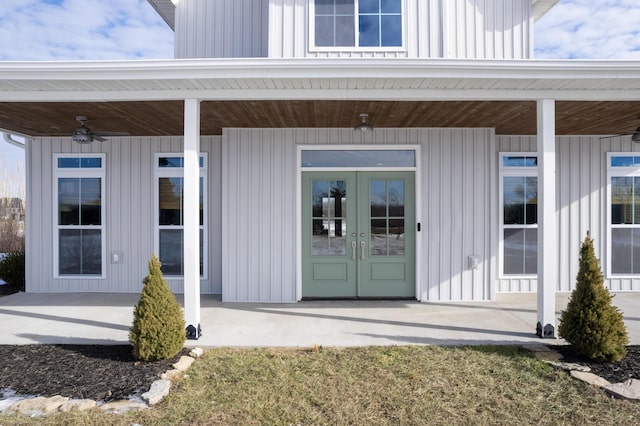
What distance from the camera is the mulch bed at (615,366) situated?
340cm

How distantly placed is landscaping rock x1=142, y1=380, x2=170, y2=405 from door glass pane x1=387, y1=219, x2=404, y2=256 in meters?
3.89

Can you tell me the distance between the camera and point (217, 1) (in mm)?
6570

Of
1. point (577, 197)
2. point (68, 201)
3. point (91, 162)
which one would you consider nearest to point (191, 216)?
point (91, 162)

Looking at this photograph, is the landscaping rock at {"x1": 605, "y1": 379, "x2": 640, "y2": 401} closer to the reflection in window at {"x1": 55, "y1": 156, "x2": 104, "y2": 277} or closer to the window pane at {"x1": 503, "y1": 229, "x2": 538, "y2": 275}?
the window pane at {"x1": 503, "y1": 229, "x2": 538, "y2": 275}

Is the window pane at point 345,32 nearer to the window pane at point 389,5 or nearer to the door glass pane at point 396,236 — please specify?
the window pane at point 389,5

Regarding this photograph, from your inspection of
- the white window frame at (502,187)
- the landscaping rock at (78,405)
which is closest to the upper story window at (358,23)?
the white window frame at (502,187)

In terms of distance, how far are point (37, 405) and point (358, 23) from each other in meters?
5.91

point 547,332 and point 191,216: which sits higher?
point 191,216

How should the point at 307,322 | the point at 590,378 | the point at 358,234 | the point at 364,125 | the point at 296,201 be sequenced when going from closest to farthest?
the point at 590,378
the point at 307,322
the point at 364,125
the point at 296,201
the point at 358,234

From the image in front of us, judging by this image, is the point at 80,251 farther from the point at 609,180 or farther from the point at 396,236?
the point at 609,180

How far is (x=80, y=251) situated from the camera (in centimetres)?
687

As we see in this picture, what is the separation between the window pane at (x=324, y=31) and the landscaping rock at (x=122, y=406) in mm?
5209

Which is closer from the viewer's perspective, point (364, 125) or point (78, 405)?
point (78, 405)

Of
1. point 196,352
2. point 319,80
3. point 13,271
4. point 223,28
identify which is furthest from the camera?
point 13,271
